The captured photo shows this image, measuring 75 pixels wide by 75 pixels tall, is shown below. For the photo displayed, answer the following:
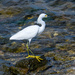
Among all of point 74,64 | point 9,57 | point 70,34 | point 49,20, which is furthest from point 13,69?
point 49,20

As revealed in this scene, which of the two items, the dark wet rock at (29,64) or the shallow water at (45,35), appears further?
the shallow water at (45,35)

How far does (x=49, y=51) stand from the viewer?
717 centimetres

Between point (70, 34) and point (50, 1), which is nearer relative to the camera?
point (70, 34)

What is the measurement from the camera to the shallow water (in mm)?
6090

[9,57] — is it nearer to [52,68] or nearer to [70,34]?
[52,68]

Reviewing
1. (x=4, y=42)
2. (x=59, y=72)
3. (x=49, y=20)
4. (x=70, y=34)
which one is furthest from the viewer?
(x=49, y=20)

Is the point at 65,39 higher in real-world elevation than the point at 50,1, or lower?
lower

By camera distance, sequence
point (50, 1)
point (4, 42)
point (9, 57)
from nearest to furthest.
Result: point (9, 57), point (4, 42), point (50, 1)

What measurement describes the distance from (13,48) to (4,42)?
85cm

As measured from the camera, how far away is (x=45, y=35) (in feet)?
28.9

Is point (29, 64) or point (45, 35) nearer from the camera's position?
point (29, 64)

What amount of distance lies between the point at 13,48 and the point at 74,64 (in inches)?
122

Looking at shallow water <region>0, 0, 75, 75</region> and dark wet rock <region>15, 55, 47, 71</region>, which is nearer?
dark wet rock <region>15, 55, 47, 71</region>

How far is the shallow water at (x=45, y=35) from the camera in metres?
6.09
